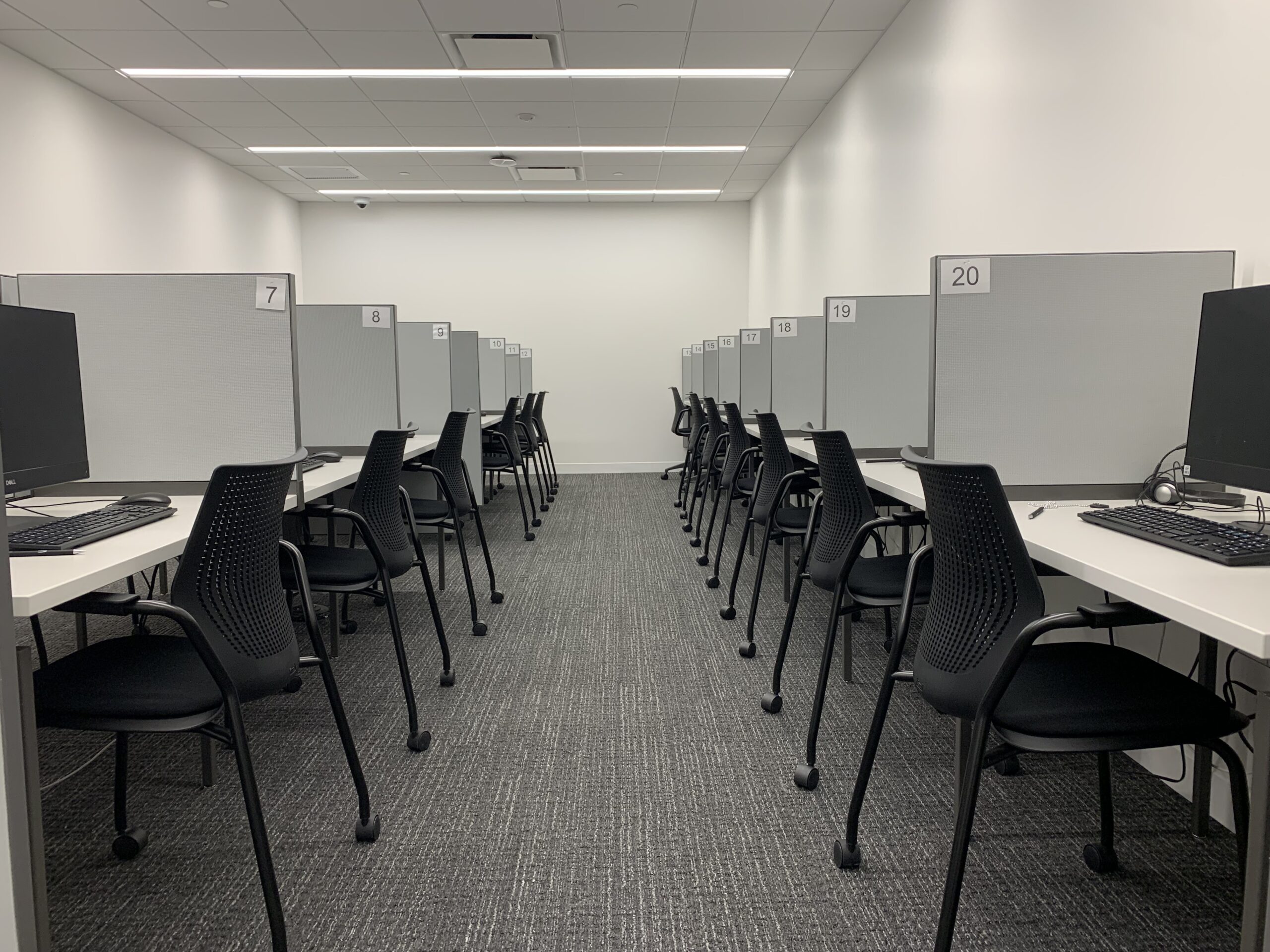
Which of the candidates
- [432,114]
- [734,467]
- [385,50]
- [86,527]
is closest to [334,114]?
[432,114]

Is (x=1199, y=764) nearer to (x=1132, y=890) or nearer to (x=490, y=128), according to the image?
(x=1132, y=890)

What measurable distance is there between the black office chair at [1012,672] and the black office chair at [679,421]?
486 centimetres

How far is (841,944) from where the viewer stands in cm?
131

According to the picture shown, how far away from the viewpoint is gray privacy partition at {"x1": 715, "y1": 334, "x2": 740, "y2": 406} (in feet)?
16.9

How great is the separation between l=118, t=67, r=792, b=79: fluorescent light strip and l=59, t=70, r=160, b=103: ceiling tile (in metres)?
0.11

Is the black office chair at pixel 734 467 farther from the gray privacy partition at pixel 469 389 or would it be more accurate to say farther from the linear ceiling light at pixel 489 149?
the linear ceiling light at pixel 489 149

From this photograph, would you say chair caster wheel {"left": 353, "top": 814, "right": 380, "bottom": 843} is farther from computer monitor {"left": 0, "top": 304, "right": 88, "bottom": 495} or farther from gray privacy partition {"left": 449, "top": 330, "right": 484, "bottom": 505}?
gray privacy partition {"left": 449, "top": 330, "right": 484, "bottom": 505}

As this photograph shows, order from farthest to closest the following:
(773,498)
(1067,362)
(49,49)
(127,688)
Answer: (49,49), (773,498), (1067,362), (127,688)

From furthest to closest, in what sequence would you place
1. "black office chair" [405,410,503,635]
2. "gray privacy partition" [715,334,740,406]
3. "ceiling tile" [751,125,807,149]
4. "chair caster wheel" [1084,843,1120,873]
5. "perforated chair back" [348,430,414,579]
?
"ceiling tile" [751,125,807,149] → "gray privacy partition" [715,334,740,406] → "black office chair" [405,410,503,635] → "perforated chair back" [348,430,414,579] → "chair caster wheel" [1084,843,1120,873]

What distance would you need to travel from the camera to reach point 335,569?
2.16 m

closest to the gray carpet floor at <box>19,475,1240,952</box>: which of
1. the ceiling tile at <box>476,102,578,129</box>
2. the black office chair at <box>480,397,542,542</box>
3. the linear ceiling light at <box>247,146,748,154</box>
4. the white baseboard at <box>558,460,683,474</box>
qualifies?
the black office chair at <box>480,397,542,542</box>

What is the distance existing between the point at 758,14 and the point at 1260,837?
3.85 m

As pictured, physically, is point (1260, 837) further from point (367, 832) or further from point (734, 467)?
point (734, 467)

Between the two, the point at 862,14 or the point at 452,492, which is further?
the point at 862,14
